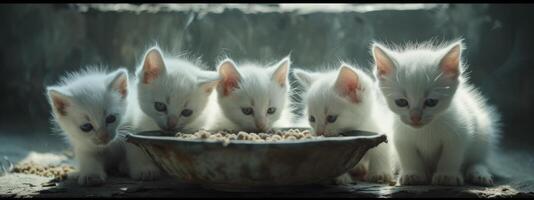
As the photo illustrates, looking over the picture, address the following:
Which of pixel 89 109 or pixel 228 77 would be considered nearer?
pixel 89 109

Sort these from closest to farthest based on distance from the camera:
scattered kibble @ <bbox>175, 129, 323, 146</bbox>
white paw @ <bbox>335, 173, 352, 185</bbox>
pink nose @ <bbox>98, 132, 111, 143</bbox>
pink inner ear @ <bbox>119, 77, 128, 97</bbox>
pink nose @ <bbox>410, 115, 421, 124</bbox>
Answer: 1. scattered kibble @ <bbox>175, 129, 323, 146</bbox>
2. pink nose @ <bbox>410, 115, 421, 124</bbox>
3. white paw @ <bbox>335, 173, 352, 185</bbox>
4. pink nose @ <bbox>98, 132, 111, 143</bbox>
5. pink inner ear @ <bbox>119, 77, 128, 97</bbox>

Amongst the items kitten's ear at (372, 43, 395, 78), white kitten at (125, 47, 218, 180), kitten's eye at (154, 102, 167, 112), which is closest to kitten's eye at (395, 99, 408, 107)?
kitten's ear at (372, 43, 395, 78)

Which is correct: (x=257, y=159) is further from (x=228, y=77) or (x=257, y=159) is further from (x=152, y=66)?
(x=152, y=66)

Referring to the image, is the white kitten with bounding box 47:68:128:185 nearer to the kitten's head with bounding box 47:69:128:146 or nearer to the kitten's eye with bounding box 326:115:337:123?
the kitten's head with bounding box 47:69:128:146

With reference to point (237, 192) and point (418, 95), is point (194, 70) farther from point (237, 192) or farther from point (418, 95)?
point (418, 95)

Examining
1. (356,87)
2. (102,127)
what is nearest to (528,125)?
(356,87)

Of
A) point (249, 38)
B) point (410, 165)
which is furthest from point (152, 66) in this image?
point (249, 38)

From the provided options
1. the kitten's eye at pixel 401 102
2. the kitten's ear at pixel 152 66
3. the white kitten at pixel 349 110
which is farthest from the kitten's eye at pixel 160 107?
the kitten's eye at pixel 401 102
